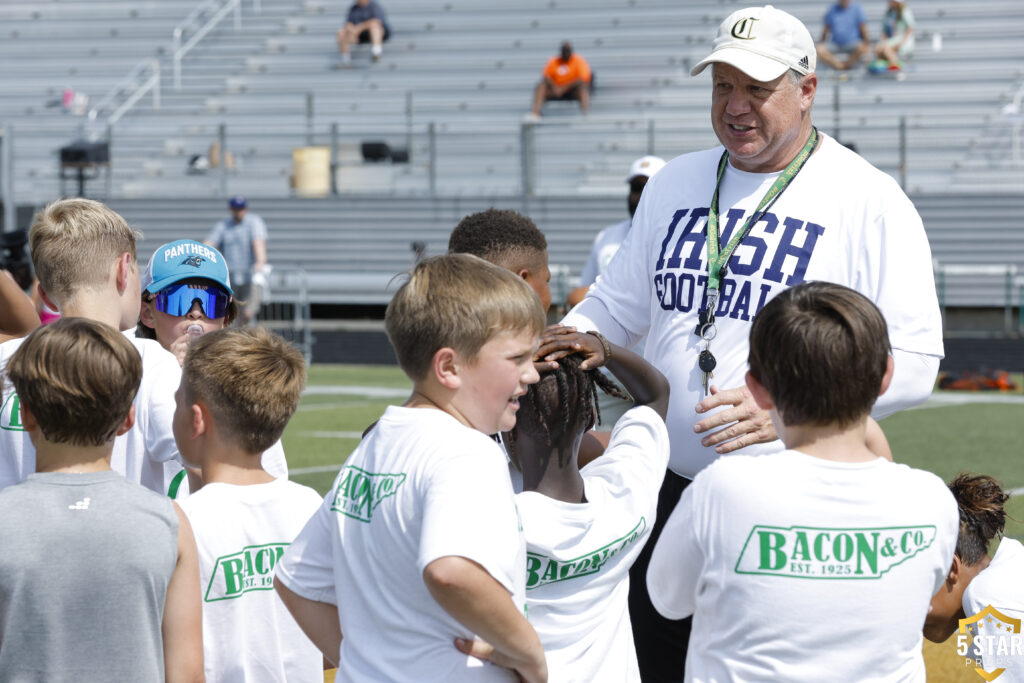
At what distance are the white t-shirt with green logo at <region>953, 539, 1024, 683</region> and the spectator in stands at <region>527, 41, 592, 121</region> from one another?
17.6 metres

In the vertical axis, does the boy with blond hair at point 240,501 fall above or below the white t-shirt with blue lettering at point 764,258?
below

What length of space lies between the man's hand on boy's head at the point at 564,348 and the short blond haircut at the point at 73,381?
854 mm

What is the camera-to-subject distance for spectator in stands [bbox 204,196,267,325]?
57.5 ft

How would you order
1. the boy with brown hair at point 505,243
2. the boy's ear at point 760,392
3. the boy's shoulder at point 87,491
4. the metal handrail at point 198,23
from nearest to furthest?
1. the boy's ear at point 760,392
2. the boy's shoulder at point 87,491
3. the boy with brown hair at point 505,243
4. the metal handrail at point 198,23

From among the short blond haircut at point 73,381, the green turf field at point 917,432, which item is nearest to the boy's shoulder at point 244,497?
the short blond haircut at point 73,381

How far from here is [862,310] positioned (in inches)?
98.5

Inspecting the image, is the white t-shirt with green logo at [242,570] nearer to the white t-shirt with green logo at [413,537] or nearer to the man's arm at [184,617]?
the man's arm at [184,617]

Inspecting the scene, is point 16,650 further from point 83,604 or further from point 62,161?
point 62,161

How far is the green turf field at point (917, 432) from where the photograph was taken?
8742 millimetres

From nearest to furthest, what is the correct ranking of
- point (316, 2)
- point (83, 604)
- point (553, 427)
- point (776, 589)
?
1. point (776, 589)
2. point (83, 604)
3. point (553, 427)
4. point (316, 2)

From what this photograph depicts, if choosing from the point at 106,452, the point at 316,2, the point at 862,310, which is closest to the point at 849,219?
the point at 862,310

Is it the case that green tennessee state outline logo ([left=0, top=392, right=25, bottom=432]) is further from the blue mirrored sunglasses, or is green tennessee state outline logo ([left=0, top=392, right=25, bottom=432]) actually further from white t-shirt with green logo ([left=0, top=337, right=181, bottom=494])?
the blue mirrored sunglasses

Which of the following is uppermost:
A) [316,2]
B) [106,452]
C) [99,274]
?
[316,2]

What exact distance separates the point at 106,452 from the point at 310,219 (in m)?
18.4
